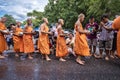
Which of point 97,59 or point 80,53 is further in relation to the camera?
point 97,59

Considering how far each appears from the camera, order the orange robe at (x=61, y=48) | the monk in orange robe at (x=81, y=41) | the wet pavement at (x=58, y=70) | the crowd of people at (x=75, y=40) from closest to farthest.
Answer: the wet pavement at (x=58, y=70)
the monk in orange robe at (x=81, y=41)
the crowd of people at (x=75, y=40)
the orange robe at (x=61, y=48)

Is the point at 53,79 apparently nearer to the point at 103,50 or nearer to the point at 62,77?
the point at 62,77

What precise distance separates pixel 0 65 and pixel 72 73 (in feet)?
10.7

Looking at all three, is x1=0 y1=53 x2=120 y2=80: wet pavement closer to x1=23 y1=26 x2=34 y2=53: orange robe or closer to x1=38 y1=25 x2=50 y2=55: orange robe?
x1=38 y1=25 x2=50 y2=55: orange robe

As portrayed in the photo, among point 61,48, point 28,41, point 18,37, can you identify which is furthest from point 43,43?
point 18,37

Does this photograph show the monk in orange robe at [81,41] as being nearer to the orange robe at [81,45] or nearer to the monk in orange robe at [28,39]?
the orange robe at [81,45]

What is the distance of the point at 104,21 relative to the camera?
44.6 feet

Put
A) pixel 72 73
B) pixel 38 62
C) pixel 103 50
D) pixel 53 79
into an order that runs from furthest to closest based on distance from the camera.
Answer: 1. pixel 103 50
2. pixel 38 62
3. pixel 72 73
4. pixel 53 79

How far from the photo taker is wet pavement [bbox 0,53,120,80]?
404 inches

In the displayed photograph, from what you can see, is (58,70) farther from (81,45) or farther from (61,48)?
(61,48)

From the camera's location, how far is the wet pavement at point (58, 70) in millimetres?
10255

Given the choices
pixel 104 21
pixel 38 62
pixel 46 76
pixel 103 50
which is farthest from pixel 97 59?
pixel 46 76

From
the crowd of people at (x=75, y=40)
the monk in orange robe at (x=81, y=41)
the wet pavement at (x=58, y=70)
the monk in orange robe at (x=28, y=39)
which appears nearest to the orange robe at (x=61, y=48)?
the crowd of people at (x=75, y=40)

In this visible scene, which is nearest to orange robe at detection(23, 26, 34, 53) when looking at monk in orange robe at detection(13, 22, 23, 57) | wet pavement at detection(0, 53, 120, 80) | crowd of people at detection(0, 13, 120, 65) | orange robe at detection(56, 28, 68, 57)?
crowd of people at detection(0, 13, 120, 65)
